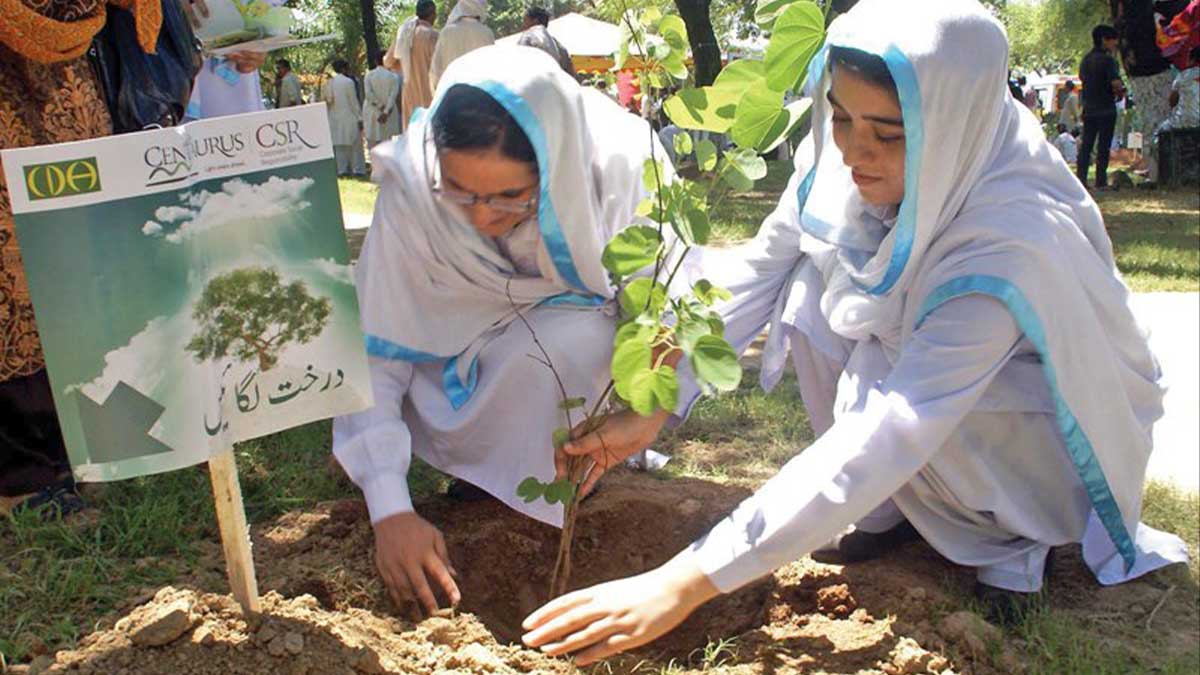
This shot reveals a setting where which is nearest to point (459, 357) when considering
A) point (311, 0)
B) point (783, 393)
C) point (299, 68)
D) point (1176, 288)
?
point (783, 393)

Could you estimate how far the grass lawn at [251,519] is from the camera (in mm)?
2082

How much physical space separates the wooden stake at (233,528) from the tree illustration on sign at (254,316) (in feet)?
0.52

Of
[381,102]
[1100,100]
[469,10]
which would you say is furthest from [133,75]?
[381,102]

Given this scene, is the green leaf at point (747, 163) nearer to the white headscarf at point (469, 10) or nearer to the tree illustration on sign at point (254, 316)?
the tree illustration on sign at point (254, 316)

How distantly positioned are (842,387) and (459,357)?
2.80 feet

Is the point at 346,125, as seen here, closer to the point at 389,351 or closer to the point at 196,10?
the point at 196,10

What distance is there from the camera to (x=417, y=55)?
849cm

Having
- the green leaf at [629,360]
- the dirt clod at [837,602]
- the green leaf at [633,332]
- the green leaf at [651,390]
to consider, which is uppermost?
the green leaf at [633,332]

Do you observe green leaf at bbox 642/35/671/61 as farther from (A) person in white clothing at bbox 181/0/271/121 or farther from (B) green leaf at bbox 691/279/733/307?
(A) person in white clothing at bbox 181/0/271/121

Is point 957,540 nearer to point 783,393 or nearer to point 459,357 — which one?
point 459,357

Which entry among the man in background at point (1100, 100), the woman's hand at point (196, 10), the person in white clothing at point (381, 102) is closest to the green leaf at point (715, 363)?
the woman's hand at point (196, 10)

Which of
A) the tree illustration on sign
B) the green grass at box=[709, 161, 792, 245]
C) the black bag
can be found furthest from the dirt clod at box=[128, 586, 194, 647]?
the green grass at box=[709, 161, 792, 245]

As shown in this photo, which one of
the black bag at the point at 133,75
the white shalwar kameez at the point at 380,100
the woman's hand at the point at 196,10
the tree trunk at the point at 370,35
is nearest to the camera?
the black bag at the point at 133,75

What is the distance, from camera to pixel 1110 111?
1080 cm
